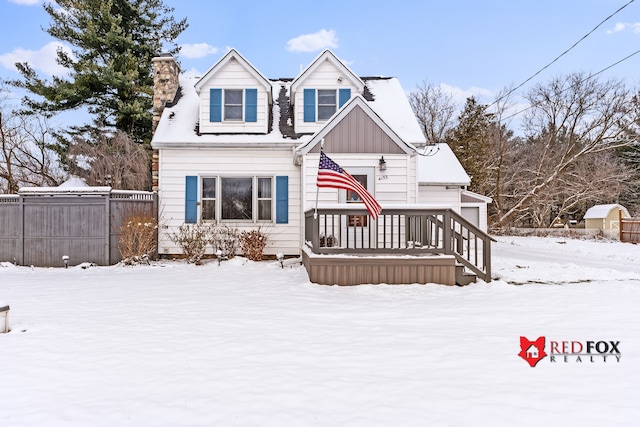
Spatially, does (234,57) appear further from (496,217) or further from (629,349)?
(496,217)

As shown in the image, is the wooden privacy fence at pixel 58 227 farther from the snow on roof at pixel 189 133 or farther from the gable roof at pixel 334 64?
the gable roof at pixel 334 64

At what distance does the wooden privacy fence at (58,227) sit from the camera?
10.5 m

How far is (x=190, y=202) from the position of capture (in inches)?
443

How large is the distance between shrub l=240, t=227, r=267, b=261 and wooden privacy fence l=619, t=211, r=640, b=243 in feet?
58.9

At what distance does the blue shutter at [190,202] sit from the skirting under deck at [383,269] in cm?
504

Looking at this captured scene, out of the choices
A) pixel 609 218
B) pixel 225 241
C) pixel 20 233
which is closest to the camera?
pixel 20 233

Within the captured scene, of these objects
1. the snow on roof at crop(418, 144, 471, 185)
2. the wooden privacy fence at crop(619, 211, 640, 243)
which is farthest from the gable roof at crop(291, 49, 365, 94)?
the wooden privacy fence at crop(619, 211, 640, 243)

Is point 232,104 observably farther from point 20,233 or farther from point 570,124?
point 570,124

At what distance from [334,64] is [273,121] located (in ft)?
7.97

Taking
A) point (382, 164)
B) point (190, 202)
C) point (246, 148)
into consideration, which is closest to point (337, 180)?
point (382, 164)

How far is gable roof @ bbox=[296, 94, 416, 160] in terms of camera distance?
9.76m

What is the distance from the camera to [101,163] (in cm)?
1611

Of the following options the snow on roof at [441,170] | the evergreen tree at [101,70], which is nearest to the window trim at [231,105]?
the snow on roof at [441,170]

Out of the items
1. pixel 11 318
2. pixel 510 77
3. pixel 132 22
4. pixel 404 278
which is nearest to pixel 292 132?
pixel 404 278
